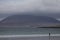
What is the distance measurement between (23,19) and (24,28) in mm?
96

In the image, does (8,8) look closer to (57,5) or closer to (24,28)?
(24,28)

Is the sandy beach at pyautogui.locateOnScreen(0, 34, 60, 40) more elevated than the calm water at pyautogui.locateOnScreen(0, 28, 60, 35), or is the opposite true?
the calm water at pyautogui.locateOnScreen(0, 28, 60, 35)

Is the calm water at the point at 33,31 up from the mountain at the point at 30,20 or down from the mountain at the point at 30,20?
down

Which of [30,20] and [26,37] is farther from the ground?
[30,20]

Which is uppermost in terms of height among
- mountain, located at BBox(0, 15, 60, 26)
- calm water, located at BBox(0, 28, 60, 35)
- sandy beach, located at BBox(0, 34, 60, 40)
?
mountain, located at BBox(0, 15, 60, 26)

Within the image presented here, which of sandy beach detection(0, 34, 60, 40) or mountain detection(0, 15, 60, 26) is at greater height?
mountain detection(0, 15, 60, 26)

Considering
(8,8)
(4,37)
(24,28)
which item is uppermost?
(8,8)

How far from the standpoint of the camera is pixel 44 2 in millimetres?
1300

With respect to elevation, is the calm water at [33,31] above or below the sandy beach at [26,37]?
above

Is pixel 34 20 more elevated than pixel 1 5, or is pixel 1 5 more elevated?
pixel 1 5

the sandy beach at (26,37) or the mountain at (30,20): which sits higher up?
the mountain at (30,20)

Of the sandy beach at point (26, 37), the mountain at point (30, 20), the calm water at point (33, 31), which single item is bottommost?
the sandy beach at point (26, 37)

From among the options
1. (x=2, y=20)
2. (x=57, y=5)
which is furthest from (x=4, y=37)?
(x=57, y=5)

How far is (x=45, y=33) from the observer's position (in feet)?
4.15
